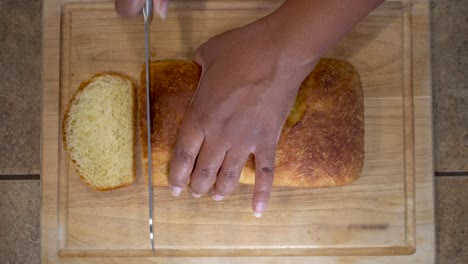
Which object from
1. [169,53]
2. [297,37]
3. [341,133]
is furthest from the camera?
[169,53]

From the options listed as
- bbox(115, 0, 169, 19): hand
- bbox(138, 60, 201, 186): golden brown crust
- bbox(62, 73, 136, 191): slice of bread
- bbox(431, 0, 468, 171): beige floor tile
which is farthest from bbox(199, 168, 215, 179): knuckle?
bbox(431, 0, 468, 171): beige floor tile

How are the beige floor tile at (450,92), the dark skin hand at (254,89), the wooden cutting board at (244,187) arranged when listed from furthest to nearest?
the beige floor tile at (450,92), the wooden cutting board at (244,187), the dark skin hand at (254,89)

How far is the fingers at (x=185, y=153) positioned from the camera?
1.17 m

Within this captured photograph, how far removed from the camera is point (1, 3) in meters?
1.46

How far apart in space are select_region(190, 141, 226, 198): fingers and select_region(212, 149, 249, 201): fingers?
0.04 ft

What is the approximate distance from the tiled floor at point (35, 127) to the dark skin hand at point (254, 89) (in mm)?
446

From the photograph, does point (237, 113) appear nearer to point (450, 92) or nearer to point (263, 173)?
point (263, 173)

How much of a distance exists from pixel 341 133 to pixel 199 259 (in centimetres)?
56

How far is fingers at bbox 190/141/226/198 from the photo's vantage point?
1172mm

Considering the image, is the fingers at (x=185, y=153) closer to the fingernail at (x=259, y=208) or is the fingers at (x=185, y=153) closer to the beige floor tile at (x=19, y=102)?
the fingernail at (x=259, y=208)

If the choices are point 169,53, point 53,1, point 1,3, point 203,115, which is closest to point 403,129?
point 203,115

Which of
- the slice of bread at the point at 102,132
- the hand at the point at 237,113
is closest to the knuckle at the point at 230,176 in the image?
the hand at the point at 237,113

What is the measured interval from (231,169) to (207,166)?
63 mm

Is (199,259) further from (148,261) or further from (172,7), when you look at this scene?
(172,7)
